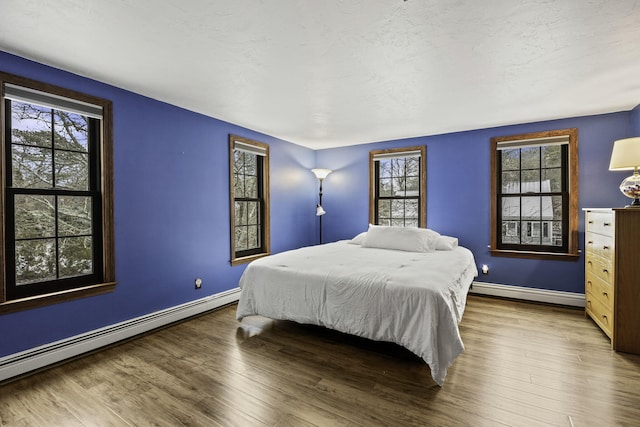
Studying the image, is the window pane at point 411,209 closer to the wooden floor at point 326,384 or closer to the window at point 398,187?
the window at point 398,187

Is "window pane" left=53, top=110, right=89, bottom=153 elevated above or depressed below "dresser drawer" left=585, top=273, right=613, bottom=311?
above

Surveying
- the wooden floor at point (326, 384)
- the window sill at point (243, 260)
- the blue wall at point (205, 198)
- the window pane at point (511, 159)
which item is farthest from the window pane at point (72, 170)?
the window pane at point (511, 159)

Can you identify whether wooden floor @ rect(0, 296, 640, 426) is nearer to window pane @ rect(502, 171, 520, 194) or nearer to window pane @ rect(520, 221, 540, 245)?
window pane @ rect(520, 221, 540, 245)

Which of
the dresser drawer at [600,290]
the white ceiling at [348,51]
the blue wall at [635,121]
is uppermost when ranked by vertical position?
the white ceiling at [348,51]

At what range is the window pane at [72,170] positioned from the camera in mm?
2398

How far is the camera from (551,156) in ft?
12.3

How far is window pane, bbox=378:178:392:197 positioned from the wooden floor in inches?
99.2

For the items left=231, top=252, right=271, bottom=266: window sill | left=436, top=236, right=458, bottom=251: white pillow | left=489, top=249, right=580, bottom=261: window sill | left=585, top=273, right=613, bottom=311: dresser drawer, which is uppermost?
left=436, top=236, right=458, bottom=251: white pillow

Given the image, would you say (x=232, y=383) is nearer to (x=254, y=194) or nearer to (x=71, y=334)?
(x=71, y=334)

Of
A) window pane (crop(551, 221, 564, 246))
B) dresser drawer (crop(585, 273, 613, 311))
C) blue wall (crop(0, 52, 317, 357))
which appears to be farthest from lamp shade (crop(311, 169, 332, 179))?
dresser drawer (crop(585, 273, 613, 311))

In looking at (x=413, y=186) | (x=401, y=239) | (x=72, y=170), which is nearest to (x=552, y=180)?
(x=413, y=186)

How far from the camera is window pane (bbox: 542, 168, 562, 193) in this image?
369cm

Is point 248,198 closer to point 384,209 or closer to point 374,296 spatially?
point 384,209

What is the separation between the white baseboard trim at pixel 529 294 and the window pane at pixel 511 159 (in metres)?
1.59
